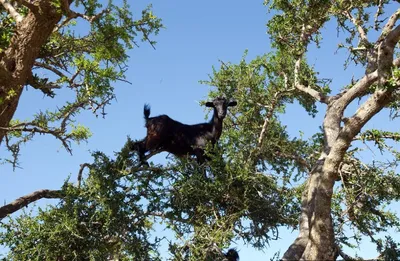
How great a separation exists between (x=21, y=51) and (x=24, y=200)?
2.72m

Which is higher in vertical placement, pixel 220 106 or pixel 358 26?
pixel 358 26

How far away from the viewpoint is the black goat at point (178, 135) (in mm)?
8492

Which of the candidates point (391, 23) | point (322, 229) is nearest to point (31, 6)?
point (322, 229)

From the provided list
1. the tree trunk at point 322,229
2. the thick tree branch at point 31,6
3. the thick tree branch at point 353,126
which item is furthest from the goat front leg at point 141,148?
the thick tree branch at point 353,126

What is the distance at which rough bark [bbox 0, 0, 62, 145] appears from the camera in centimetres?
722

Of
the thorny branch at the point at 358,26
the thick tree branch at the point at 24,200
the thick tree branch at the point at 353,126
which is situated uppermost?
the thorny branch at the point at 358,26

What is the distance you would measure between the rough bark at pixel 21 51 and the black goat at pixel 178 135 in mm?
2148

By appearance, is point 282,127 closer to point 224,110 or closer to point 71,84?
point 224,110

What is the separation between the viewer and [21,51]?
7309 mm

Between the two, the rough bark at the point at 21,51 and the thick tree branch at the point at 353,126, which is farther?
the rough bark at the point at 21,51

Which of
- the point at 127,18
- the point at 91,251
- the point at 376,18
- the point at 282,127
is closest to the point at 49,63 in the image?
the point at 127,18

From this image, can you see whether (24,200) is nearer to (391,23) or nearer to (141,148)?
(141,148)

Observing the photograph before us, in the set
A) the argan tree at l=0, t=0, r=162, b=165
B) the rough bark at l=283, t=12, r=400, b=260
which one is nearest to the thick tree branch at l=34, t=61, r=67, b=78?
the argan tree at l=0, t=0, r=162, b=165

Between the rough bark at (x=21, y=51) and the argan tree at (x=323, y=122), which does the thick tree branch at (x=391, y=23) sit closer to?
the argan tree at (x=323, y=122)
